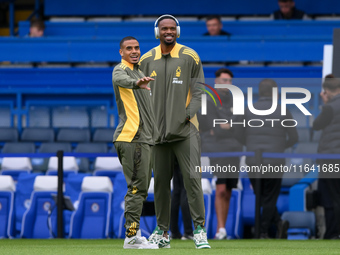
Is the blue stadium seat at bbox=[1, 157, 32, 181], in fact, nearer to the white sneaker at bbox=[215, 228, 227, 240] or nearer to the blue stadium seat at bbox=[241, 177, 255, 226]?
the blue stadium seat at bbox=[241, 177, 255, 226]

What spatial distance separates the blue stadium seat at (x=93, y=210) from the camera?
28.3 feet

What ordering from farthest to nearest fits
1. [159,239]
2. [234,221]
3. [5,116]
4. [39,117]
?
1. [5,116]
2. [39,117]
3. [234,221]
4. [159,239]

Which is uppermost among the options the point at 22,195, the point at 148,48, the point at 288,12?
the point at 288,12

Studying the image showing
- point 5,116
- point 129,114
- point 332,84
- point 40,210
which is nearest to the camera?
point 129,114

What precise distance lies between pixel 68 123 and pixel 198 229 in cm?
720

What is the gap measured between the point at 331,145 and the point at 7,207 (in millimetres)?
4055

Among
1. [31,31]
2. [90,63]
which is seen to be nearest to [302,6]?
[90,63]

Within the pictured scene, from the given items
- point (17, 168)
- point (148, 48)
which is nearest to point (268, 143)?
point (17, 168)

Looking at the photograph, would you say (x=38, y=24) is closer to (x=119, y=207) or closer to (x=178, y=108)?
(x=119, y=207)

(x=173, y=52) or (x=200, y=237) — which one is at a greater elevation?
(x=173, y=52)

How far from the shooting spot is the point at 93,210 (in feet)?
28.6

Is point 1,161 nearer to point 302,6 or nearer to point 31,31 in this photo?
point 31,31

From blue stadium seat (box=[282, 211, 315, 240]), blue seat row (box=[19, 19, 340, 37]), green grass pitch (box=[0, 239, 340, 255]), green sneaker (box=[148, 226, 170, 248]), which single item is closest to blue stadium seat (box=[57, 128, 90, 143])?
blue seat row (box=[19, 19, 340, 37])

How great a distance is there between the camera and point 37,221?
8797 millimetres
